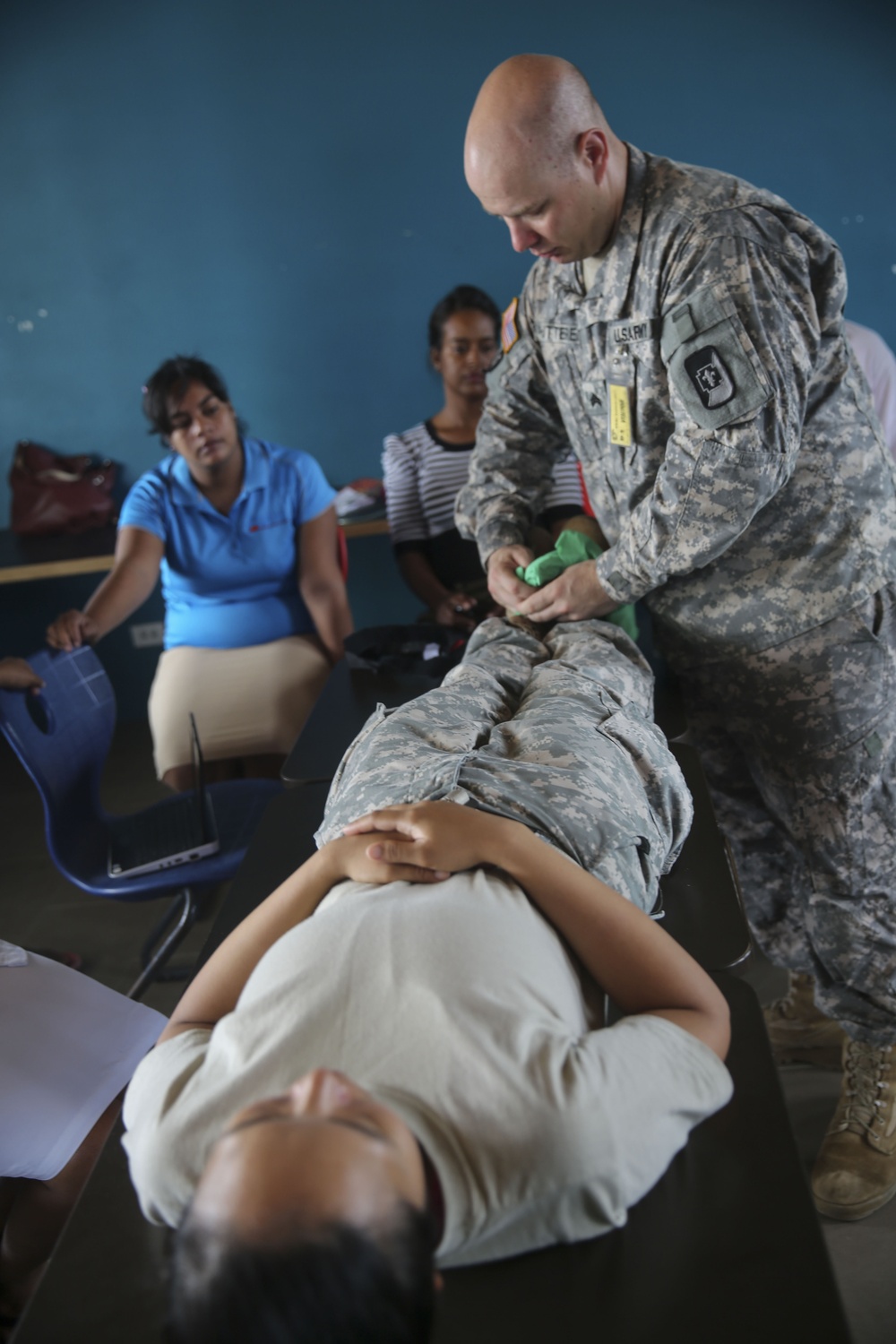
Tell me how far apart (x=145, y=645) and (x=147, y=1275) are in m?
3.84

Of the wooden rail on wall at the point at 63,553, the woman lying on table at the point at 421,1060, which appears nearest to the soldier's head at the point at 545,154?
the woman lying on table at the point at 421,1060

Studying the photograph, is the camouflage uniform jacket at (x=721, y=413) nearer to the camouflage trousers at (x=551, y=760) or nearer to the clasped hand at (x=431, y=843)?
the camouflage trousers at (x=551, y=760)

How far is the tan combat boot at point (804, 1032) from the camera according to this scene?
2.06m

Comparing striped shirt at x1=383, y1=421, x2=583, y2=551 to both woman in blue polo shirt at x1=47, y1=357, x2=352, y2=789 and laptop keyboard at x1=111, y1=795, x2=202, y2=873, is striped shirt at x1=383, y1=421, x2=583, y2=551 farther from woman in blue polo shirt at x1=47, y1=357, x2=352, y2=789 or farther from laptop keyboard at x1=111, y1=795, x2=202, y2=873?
laptop keyboard at x1=111, y1=795, x2=202, y2=873

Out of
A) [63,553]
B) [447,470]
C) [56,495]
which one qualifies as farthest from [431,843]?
[56,495]

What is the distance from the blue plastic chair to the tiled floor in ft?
1.55

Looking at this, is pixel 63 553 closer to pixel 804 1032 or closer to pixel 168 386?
pixel 168 386

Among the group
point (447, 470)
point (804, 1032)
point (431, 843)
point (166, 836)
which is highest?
point (447, 470)

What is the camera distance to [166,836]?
7.27 ft

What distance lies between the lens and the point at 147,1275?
2.94 ft

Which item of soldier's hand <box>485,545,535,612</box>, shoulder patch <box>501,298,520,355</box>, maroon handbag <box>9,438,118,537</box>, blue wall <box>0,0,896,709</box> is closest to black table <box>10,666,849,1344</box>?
soldier's hand <box>485,545,535,612</box>

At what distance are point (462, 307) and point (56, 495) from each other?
1.95 m

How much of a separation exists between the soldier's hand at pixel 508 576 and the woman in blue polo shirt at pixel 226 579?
0.86 metres

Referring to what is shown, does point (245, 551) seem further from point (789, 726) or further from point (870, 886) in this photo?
point (870, 886)
